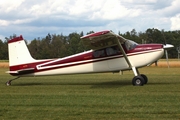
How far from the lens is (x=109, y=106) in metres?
8.64

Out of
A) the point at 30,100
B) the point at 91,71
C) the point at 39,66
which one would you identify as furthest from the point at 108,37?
the point at 30,100

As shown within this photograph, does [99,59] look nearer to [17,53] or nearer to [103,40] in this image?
[103,40]

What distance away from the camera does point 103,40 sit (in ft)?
48.2

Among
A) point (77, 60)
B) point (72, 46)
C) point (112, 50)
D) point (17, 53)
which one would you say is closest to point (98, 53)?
point (112, 50)

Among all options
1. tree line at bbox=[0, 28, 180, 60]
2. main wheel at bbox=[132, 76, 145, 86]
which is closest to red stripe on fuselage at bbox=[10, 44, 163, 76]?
main wheel at bbox=[132, 76, 145, 86]

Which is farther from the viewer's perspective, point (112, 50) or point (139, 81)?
point (112, 50)

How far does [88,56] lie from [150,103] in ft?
23.9

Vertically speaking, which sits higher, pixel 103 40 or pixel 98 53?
pixel 103 40

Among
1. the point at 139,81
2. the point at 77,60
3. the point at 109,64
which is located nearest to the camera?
the point at 139,81

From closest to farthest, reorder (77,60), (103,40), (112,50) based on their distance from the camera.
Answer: (103,40) < (112,50) < (77,60)

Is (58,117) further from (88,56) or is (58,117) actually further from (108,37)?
(88,56)

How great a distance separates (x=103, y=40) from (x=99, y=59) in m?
1.38

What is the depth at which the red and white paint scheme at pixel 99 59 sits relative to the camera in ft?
49.5

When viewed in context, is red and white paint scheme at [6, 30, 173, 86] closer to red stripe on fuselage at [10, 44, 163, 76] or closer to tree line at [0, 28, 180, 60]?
red stripe on fuselage at [10, 44, 163, 76]
